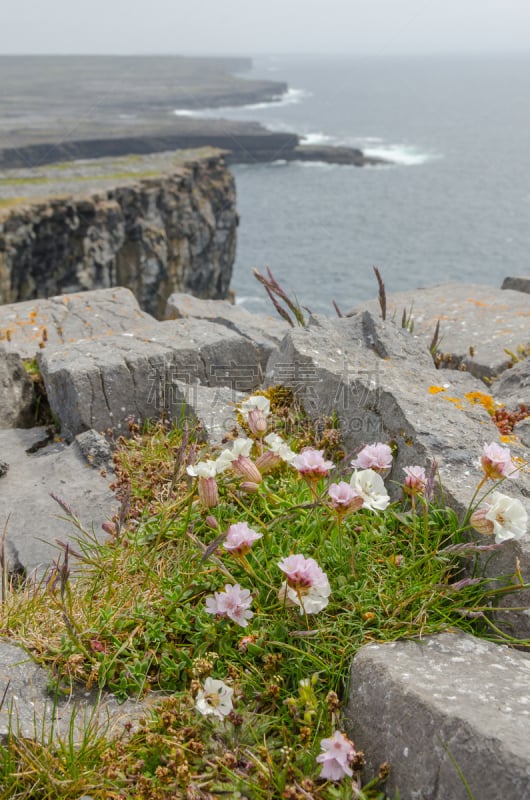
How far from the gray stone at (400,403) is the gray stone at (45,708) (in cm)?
189

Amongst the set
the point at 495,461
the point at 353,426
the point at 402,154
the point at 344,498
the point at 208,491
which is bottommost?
the point at 402,154

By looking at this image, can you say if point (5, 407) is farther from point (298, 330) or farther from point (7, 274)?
point (7, 274)

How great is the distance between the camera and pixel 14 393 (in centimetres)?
633

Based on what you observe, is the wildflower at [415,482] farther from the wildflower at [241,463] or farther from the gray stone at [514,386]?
the gray stone at [514,386]

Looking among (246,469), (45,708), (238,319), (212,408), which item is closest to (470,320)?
(238,319)

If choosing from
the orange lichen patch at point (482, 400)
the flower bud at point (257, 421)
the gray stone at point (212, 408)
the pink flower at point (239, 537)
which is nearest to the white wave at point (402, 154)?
the orange lichen patch at point (482, 400)

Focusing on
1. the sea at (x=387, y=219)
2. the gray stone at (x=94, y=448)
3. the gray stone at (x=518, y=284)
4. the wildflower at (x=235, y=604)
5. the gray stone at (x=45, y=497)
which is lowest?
the sea at (x=387, y=219)

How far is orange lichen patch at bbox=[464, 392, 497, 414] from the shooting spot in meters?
5.87

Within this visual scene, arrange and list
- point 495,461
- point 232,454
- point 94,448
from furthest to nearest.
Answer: point 94,448 < point 232,454 < point 495,461

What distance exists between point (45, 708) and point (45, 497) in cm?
215

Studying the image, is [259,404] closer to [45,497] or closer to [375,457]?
[375,457]

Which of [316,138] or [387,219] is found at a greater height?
[316,138]

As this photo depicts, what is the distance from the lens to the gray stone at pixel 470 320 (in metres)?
7.75

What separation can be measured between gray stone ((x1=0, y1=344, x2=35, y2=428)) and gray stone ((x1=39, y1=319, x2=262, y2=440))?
259 mm
